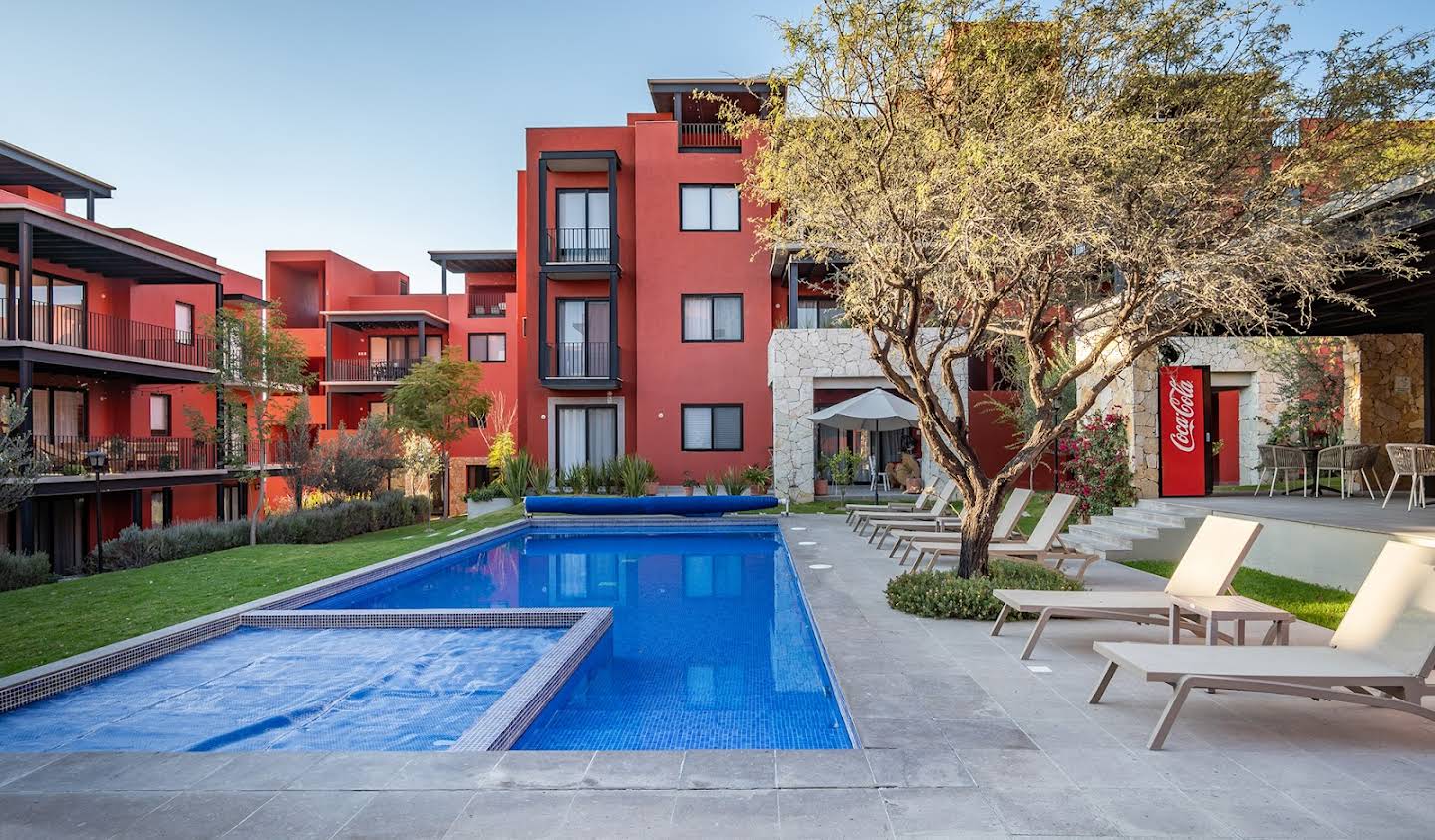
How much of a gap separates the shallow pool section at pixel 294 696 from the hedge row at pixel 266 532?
7526mm

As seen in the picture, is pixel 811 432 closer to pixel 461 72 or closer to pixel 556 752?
pixel 461 72

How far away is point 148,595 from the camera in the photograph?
9.12 m

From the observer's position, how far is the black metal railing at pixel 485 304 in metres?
31.6

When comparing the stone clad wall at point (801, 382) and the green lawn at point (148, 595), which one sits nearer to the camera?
the green lawn at point (148, 595)

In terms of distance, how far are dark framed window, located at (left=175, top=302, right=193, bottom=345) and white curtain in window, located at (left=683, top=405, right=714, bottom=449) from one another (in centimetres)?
1296

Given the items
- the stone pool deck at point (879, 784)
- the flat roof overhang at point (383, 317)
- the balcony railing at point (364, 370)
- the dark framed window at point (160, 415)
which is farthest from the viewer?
the balcony railing at point (364, 370)

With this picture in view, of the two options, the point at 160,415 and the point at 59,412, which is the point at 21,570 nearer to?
the point at 59,412

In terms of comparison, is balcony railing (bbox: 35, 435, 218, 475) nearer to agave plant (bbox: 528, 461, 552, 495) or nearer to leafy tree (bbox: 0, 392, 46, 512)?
leafy tree (bbox: 0, 392, 46, 512)

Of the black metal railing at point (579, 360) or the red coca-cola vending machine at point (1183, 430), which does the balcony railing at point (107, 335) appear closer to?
the black metal railing at point (579, 360)

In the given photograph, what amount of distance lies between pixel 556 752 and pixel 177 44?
1431 cm

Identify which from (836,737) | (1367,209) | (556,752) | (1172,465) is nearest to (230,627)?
(556,752)

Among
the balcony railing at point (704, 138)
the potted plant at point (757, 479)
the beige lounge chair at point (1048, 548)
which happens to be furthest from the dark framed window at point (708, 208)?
the beige lounge chair at point (1048, 548)

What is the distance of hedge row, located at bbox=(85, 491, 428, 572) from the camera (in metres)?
13.5

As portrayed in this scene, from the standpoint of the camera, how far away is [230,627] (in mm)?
7703
